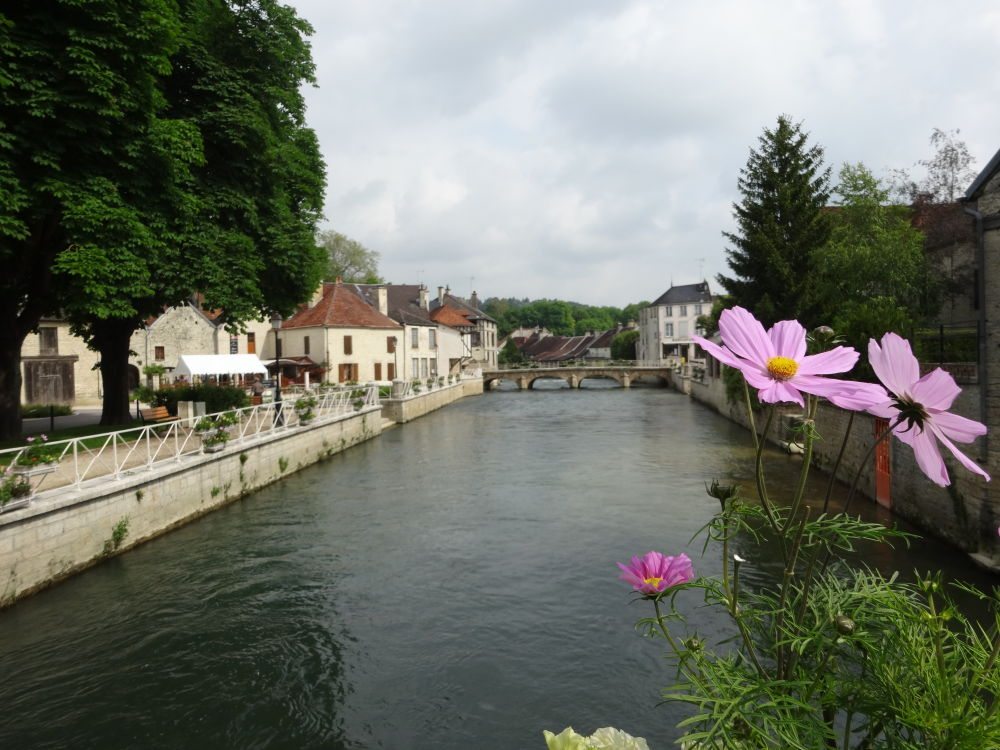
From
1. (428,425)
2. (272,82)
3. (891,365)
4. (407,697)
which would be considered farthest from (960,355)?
(428,425)

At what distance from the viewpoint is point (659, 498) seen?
18328mm

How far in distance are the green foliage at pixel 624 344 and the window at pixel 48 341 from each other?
84.5 m

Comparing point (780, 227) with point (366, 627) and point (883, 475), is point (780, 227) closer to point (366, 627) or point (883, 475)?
point (883, 475)

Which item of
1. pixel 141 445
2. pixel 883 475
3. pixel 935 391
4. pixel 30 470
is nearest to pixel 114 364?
pixel 141 445

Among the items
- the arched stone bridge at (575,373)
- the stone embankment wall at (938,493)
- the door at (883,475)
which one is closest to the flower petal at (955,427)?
the stone embankment wall at (938,493)

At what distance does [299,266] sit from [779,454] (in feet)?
63.0

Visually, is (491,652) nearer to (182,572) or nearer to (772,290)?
(182,572)

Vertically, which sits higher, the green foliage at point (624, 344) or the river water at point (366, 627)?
the green foliage at point (624, 344)

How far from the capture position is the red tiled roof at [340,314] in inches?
2072

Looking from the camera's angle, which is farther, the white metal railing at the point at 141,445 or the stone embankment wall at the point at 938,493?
the white metal railing at the point at 141,445

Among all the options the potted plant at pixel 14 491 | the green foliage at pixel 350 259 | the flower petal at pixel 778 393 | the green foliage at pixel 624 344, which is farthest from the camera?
the green foliage at pixel 624 344

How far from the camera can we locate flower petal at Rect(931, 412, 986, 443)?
1.61 m

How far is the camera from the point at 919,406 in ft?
5.53

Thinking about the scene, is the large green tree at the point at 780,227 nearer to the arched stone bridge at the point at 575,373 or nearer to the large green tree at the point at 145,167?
the large green tree at the point at 145,167
